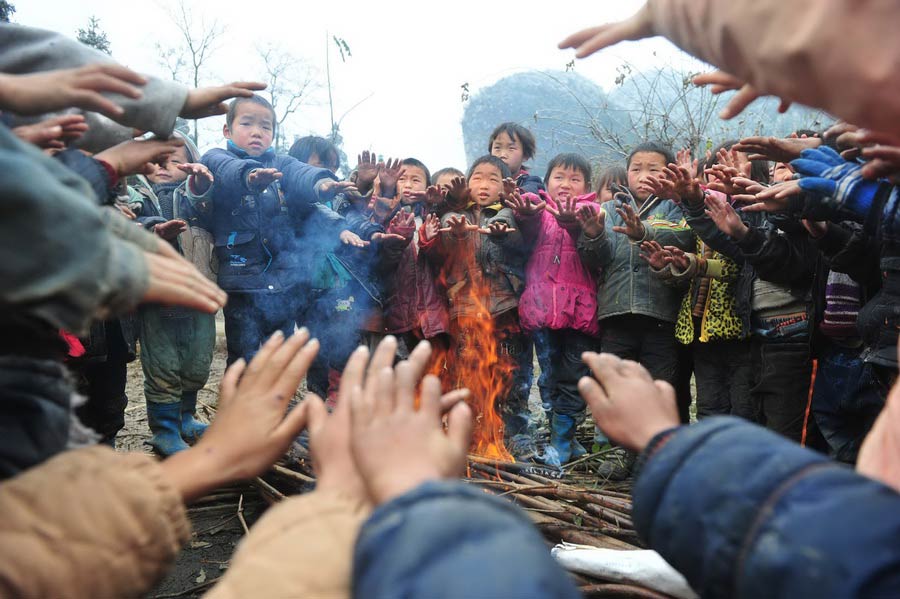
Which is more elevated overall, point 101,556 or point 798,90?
point 798,90

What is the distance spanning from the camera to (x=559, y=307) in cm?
471

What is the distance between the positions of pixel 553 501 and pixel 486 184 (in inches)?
117

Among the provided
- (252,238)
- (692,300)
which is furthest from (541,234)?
(252,238)

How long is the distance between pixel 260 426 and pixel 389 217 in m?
3.74

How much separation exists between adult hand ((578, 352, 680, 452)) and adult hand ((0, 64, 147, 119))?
138 cm

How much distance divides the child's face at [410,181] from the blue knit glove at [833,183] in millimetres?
3489

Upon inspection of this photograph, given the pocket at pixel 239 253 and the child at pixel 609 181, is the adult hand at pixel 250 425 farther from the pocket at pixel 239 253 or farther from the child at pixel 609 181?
the child at pixel 609 181

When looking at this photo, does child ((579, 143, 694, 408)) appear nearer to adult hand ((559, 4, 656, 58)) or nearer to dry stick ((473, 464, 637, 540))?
dry stick ((473, 464, 637, 540))

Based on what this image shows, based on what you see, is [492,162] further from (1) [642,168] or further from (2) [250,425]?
(2) [250,425]

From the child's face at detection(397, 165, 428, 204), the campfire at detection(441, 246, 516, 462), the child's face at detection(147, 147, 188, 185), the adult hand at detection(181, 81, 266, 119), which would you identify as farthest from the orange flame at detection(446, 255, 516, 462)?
the adult hand at detection(181, 81, 266, 119)

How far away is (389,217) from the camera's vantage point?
5.00 m

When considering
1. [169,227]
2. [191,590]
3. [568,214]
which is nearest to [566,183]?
[568,214]

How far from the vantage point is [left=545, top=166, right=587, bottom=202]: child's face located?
5.45m

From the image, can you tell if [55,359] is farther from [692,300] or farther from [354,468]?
[692,300]
